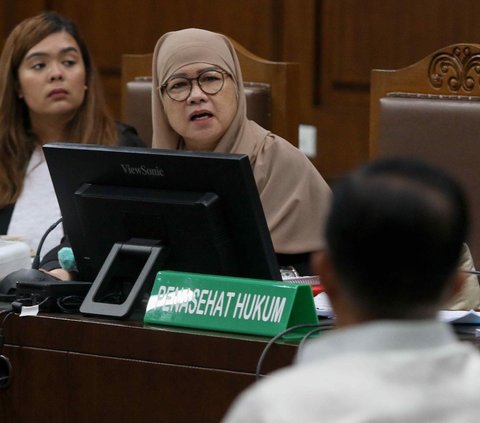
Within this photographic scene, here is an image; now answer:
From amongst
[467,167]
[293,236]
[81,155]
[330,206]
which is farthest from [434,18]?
[330,206]

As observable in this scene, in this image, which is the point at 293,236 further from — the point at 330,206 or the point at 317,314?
the point at 330,206

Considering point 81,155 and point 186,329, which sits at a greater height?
point 81,155

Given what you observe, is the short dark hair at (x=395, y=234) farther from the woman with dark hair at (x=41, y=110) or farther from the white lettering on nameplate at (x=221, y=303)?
the woman with dark hair at (x=41, y=110)

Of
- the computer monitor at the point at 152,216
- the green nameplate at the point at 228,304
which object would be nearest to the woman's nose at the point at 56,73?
the computer monitor at the point at 152,216

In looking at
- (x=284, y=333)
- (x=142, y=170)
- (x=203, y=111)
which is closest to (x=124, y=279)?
(x=142, y=170)

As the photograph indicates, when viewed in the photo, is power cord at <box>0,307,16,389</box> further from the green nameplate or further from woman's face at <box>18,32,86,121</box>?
woman's face at <box>18,32,86,121</box>

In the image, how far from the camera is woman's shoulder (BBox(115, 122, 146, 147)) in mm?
3350

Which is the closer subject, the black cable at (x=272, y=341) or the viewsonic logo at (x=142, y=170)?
the black cable at (x=272, y=341)

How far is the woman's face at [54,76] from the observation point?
346cm

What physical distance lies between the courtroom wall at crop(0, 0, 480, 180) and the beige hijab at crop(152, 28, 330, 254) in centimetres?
107

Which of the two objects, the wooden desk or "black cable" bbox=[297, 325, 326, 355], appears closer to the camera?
"black cable" bbox=[297, 325, 326, 355]

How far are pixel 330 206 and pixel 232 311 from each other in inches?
39.4

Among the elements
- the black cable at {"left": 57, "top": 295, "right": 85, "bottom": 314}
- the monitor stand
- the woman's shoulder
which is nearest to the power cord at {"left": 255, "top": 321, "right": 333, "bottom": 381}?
the monitor stand

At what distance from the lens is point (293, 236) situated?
2730mm
